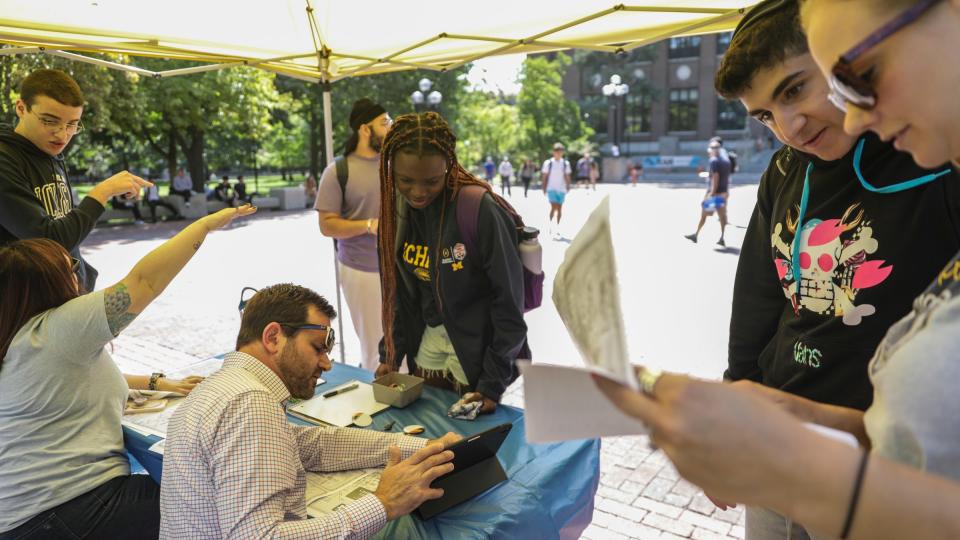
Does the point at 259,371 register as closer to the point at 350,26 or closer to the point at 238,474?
the point at 238,474

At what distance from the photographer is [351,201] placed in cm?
400

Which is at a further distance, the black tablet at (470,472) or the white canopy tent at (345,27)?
the white canopy tent at (345,27)

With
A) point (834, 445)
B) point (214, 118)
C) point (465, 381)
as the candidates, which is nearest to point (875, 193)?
point (834, 445)

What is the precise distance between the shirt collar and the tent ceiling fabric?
2380mm

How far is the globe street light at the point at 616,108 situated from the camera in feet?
94.6

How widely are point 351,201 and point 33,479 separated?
238 centimetres

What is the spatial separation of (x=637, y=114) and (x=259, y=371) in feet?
139

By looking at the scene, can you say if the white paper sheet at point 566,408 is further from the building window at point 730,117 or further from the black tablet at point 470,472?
the building window at point 730,117

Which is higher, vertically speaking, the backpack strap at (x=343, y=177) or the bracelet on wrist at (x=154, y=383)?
the backpack strap at (x=343, y=177)

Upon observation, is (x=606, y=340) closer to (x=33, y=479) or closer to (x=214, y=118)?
(x=33, y=479)

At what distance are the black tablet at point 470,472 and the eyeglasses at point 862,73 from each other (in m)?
1.37

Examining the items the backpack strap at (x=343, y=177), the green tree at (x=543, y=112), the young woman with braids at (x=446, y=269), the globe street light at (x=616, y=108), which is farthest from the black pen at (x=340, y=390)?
the green tree at (x=543, y=112)

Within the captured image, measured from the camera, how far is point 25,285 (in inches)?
77.7

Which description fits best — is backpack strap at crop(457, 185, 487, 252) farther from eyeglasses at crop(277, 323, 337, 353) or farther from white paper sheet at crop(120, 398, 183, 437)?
white paper sheet at crop(120, 398, 183, 437)
